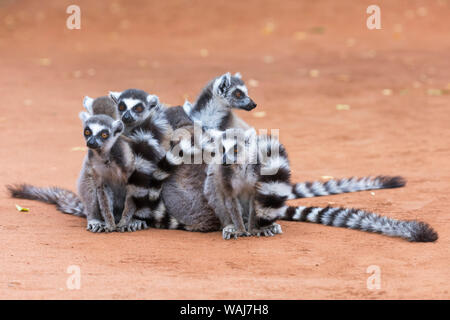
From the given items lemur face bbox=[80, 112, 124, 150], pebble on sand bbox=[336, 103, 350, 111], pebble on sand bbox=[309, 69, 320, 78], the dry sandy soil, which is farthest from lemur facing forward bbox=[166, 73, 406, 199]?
pebble on sand bbox=[309, 69, 320, 78]

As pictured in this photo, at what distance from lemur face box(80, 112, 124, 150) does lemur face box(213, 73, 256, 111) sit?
5.96ft

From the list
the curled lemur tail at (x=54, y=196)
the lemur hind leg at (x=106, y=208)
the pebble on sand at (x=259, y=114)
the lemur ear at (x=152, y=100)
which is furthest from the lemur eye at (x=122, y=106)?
the pebble on sand at (x=259, y=114)

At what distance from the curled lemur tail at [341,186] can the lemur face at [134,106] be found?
1.74 metres

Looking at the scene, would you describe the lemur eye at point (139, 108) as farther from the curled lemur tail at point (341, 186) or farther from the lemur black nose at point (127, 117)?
the curled lemur tail at point (341, 186)

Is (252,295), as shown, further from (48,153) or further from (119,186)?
(48,153)

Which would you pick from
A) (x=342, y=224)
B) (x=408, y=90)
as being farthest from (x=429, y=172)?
(x=408, y=90)

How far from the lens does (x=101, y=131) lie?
5969 millimetres

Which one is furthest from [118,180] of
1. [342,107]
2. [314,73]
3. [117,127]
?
[314,73]

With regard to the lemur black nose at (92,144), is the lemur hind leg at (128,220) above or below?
below

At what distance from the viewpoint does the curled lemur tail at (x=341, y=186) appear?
24.3 ft

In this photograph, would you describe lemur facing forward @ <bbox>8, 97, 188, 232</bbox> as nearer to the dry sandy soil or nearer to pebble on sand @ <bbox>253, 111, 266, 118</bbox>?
the dry sandy soil

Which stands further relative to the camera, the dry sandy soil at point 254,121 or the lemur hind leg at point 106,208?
the lemur hind leg at point 106,208

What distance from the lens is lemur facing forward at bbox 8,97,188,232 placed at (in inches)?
240

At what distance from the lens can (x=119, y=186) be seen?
6289 millimetres
